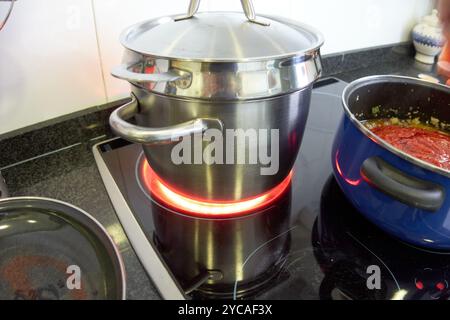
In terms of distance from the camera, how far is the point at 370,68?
1023mm

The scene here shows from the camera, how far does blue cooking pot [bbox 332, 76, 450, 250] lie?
0.37m

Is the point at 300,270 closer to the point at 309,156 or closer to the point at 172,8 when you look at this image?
the point at 309,156

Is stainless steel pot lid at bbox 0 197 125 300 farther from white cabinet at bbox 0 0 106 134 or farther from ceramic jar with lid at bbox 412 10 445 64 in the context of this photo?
ceramic jar with lid at bbox 412 10 445 64

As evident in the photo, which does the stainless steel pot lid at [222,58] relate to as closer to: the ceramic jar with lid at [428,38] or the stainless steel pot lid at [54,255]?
the stainless steel pot lid at [54,255]

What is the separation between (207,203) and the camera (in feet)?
1.59

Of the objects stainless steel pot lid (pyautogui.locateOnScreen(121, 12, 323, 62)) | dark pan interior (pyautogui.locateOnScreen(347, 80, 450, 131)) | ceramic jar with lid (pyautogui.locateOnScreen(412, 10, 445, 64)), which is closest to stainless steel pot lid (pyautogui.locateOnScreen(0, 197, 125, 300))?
stainless steel pot lid (pyautogui.locateOnScreen(121, 12, 323, 62))

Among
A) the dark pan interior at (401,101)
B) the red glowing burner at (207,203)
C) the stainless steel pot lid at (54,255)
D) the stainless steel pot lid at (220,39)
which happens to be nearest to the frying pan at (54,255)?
the stainless steel pot lid at (54,255)

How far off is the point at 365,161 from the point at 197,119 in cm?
21

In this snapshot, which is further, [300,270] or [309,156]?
[309,156]

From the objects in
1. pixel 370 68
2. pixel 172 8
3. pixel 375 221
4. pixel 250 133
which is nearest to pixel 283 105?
pixel 250 133

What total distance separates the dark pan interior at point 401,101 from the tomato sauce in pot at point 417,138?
0.01m

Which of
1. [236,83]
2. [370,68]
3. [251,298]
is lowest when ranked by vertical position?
[251,298]

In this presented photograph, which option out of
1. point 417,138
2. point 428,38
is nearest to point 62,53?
point 417,138

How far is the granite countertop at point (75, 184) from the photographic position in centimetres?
45
